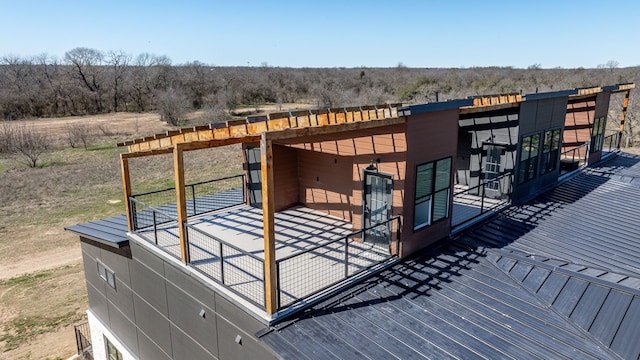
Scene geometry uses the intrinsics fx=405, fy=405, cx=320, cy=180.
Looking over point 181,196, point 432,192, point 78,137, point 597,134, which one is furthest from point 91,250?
point 78,137

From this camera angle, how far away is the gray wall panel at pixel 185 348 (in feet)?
24.0

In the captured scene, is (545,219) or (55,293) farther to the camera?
(55,293)

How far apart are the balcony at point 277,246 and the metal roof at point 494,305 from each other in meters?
0.52

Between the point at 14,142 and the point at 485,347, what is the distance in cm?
3470

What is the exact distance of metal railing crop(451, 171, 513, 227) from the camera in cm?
989

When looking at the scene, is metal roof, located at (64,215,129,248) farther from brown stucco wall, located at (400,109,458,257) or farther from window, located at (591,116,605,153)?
window, located at (591,116,605,153)

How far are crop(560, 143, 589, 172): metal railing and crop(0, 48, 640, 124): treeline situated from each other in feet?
89.1

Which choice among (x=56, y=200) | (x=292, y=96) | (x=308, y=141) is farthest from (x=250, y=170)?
(x=292, y=96)

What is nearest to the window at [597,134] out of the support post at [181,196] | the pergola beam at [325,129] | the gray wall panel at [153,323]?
the pergola beam at [325,129]

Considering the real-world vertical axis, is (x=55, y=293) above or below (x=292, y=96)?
below

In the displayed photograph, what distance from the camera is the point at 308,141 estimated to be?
9.60m

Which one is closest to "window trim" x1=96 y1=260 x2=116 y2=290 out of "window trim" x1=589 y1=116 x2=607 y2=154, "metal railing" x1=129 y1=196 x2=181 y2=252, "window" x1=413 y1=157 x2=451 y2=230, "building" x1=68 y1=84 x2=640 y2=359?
"building" x1=68 y1=84 x2=640 y2=359

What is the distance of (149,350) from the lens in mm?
9109

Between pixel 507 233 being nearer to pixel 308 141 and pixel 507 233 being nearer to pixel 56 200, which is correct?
pixel 308 141
